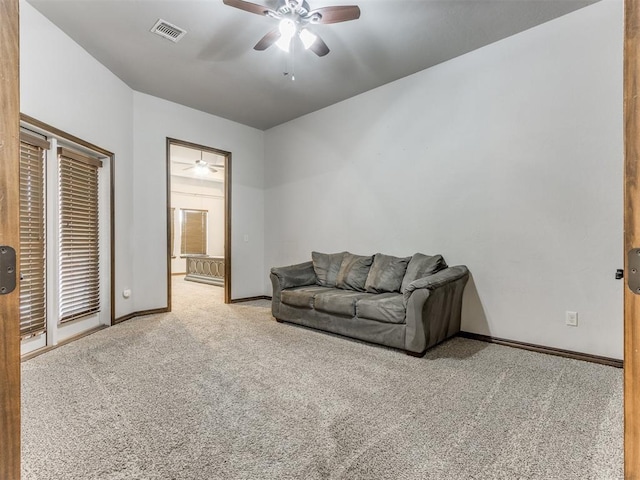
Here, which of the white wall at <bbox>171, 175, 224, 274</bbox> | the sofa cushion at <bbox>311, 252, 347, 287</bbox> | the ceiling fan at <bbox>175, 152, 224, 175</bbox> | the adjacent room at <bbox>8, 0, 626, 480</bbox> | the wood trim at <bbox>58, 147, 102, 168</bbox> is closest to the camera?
the adjacent room at <bbox>8, 0, 626, 480</bbox>

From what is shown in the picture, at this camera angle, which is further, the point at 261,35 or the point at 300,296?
the point at 300,296

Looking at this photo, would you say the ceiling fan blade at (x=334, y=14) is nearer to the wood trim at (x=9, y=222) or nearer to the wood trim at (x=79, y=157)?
the wood trim at (x=9, y=222)

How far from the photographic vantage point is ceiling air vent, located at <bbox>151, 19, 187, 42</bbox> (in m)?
2.93

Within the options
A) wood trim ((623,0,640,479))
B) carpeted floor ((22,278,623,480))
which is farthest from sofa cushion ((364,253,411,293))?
wood trim ((623,0,640,479))

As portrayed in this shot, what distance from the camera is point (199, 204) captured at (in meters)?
10.1

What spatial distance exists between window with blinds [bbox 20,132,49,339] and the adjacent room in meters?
0.09

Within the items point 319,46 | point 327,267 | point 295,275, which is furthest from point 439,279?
point 319,46

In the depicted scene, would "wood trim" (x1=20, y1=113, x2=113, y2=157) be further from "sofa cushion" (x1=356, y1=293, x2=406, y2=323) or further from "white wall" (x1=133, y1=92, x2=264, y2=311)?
"sofa cushion" (x1=356, y1=293, x2=406, y2=323)

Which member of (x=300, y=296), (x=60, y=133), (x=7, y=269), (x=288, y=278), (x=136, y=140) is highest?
(x=136, y=140)

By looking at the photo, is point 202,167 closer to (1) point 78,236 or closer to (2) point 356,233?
(1) point 78,236

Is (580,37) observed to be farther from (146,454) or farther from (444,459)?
(146,454)

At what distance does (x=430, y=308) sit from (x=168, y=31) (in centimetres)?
339

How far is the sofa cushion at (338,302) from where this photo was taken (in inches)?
131

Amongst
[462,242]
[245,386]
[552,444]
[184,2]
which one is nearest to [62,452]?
[245,386]
